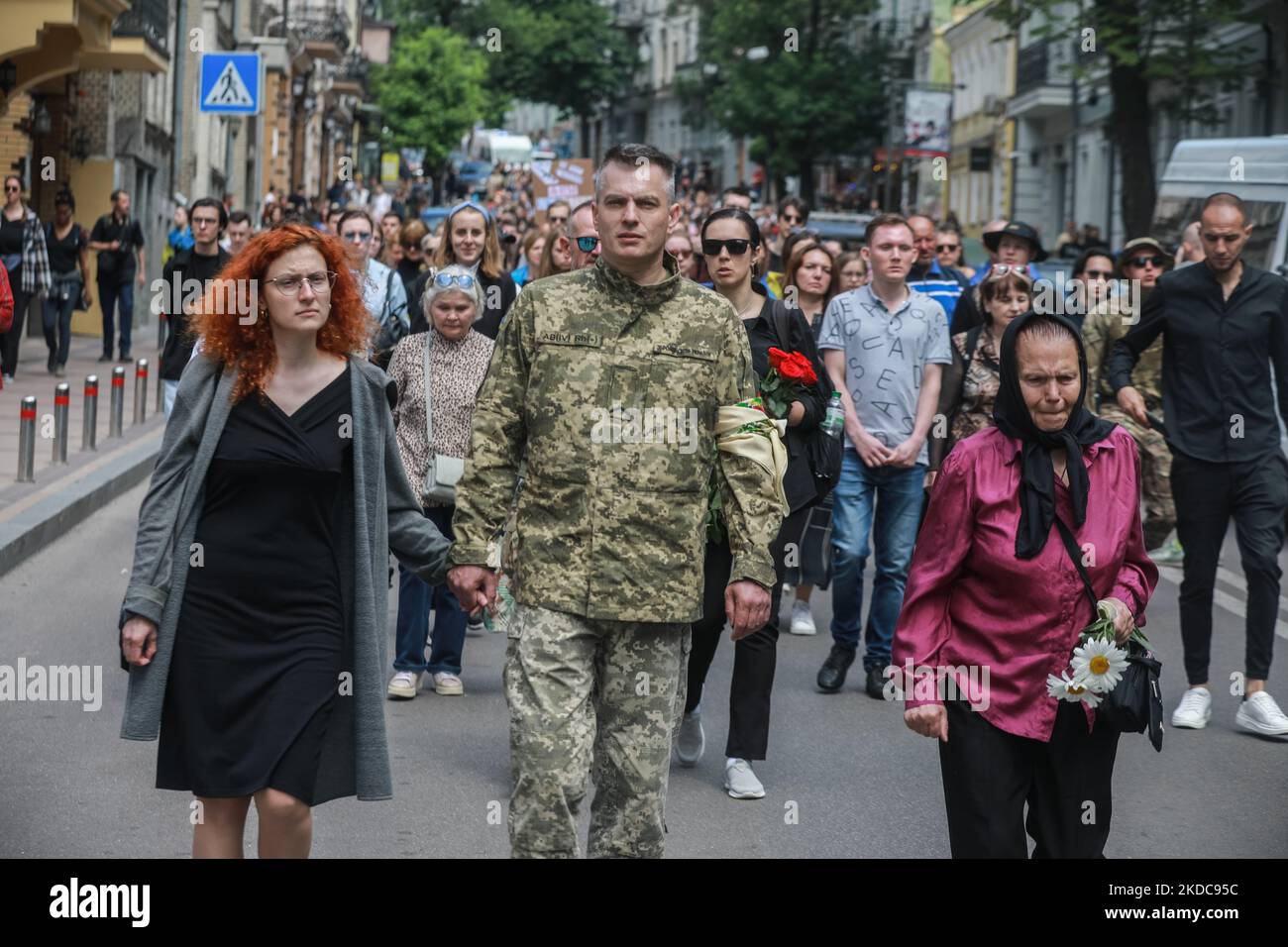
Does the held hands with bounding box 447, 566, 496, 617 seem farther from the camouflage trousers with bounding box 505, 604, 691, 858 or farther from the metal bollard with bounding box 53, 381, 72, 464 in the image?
the metal bollard with bounding box 53, 381, 72, 464

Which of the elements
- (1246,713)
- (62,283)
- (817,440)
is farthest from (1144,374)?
(62,283)

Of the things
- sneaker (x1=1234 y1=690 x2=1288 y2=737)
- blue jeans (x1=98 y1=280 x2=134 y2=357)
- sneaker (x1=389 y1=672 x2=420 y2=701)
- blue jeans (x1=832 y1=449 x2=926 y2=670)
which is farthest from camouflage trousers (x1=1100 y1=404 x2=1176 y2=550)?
blue jeans (x1=98 y1=280 x2=134 y2=357)

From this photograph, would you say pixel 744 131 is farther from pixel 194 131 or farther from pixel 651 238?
pixel 651 238

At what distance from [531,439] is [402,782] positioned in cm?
270

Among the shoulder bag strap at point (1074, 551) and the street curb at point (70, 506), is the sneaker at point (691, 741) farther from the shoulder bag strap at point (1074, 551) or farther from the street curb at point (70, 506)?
the street curb at point (70, 506)

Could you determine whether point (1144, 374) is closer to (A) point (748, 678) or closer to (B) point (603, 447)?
(A) point (748, 678)

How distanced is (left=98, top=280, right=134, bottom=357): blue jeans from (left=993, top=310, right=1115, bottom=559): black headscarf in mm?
21118

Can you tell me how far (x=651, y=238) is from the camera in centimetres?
484

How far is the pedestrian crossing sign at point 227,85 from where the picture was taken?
2239 centimetres

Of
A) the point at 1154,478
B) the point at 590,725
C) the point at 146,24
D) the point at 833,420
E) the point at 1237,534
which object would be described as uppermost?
the point at 146,24

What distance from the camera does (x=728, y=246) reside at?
7.27 m

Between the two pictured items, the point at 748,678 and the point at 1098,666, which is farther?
A: the point at 748,678

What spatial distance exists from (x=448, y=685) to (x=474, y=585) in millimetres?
4212

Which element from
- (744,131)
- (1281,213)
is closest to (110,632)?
(1281,213)
